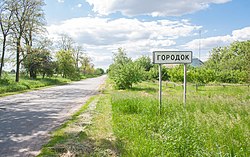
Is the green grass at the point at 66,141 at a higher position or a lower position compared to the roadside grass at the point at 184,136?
lower

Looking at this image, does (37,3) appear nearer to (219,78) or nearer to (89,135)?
(89,135)

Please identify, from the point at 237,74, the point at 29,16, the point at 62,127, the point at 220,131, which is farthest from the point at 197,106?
the point at 237,74

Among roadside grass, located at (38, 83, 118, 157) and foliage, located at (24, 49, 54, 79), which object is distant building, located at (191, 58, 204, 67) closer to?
foliage, located at (24, 49, 54, 79)

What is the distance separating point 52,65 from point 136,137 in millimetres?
39772

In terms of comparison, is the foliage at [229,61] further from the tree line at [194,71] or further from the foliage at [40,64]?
the foliage at [40,64]

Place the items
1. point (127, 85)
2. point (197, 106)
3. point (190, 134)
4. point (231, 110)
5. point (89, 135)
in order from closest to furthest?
1. point (190, 134)
2. point (89, 135)
3. point (231, 110)
4. point (197, 106)
5. point (127, 85)

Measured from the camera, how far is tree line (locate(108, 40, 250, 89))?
2588 cm

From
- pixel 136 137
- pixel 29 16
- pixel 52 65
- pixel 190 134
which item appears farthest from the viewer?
pixel 52 65

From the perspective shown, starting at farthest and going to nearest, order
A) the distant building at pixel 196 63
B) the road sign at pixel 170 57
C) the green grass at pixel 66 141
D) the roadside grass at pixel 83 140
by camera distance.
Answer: the distant building at pixel 196 63 → the road sign at pixel 170 57 → the green grass at pixel 66 141 → the roadside grass at pixel 83 140

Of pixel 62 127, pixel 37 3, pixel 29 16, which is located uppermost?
pixel 37 3

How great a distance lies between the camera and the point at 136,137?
5539 millimetres

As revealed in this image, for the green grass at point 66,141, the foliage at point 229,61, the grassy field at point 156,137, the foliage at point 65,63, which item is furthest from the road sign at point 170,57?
the foliage at point 65,63

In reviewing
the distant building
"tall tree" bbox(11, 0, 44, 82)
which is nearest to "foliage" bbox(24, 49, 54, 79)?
"tall tree" bbox(11, 0, 44, 82)

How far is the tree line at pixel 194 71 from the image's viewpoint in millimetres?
25875
